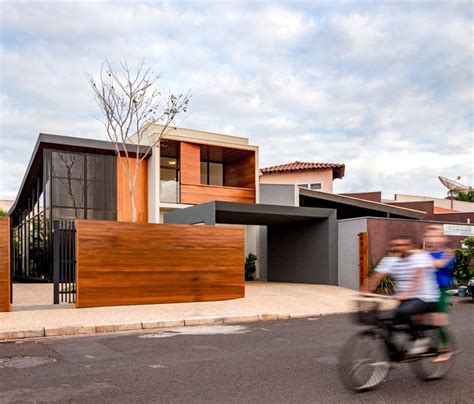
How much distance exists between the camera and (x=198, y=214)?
59.6ft

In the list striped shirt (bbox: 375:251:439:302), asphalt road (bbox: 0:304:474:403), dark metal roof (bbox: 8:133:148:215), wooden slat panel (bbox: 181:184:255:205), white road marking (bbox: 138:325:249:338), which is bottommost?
white road marking (bbox: 138:325:249:338)

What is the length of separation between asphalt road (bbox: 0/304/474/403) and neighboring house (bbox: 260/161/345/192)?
2099 cm

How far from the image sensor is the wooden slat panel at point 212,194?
22.7 metres

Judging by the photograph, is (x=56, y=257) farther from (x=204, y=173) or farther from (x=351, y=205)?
(x=351, y=205)

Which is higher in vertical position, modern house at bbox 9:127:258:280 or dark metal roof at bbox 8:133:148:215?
dark metal roof at bbox 8:133:148:215

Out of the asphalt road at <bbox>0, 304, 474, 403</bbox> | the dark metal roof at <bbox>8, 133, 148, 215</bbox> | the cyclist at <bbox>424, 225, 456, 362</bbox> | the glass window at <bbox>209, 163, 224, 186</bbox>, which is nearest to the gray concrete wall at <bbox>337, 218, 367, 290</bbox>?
the glass window at <bbox>209, 163, 224, 186</bbox>

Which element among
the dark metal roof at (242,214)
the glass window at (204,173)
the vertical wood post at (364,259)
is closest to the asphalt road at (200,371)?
the dark metal roof at (242,214)

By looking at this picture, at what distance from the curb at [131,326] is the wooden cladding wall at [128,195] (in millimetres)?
11460

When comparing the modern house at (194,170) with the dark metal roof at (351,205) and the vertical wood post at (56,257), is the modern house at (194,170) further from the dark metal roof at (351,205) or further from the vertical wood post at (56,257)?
the vertical wood post at (56,257)

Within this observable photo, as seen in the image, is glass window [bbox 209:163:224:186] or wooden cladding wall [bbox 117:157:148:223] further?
glass window [bbox 209:163:224:186]

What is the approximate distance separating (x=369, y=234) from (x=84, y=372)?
13646 mm

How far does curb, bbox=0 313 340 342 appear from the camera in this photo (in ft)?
31.1

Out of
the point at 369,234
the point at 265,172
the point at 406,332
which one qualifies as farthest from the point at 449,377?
the point at 265,172

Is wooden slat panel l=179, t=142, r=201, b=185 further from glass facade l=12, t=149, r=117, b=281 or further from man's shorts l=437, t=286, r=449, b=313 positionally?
man's shorts l=437, t=286, r=449, b=313
